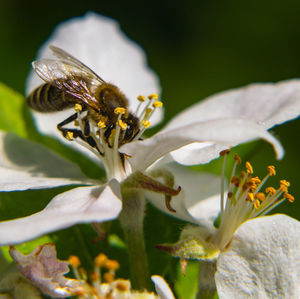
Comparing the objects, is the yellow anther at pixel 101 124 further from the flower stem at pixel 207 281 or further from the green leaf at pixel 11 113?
the green leaf at pixel 11 113

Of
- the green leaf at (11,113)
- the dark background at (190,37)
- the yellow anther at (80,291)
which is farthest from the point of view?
the dark background at (190,37)

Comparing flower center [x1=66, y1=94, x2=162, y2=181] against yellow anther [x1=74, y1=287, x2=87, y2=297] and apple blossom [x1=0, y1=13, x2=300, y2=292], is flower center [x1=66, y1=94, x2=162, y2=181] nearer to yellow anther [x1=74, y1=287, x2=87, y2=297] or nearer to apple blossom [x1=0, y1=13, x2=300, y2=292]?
apple blossom [x1=0, y1=13, x2=300, y2=292]

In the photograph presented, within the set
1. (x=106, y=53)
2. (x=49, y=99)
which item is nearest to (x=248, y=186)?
(x=49, y=99)

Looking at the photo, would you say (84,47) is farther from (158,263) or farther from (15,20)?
(15,20)

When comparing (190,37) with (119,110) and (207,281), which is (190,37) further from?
(207,281)

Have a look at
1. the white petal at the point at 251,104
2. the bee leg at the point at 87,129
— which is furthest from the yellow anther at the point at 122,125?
the white petal at the point at 251,104

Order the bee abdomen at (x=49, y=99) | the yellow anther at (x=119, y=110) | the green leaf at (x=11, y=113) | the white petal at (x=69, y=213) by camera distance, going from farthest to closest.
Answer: the green leaf at (x=11, y=113)
the bee abdomen at (x=49, y=99)
the yellow anther at (x=119, y=110)
the white petal at (x=69, y=213)

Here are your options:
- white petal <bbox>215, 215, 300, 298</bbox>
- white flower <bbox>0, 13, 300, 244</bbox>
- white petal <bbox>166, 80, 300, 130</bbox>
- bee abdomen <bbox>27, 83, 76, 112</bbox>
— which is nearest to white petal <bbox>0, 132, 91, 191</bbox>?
white flower <bbox>0, 13, 300, 244</bbox>

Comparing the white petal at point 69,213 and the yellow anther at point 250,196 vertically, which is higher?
the yellow anther at point 250,196
